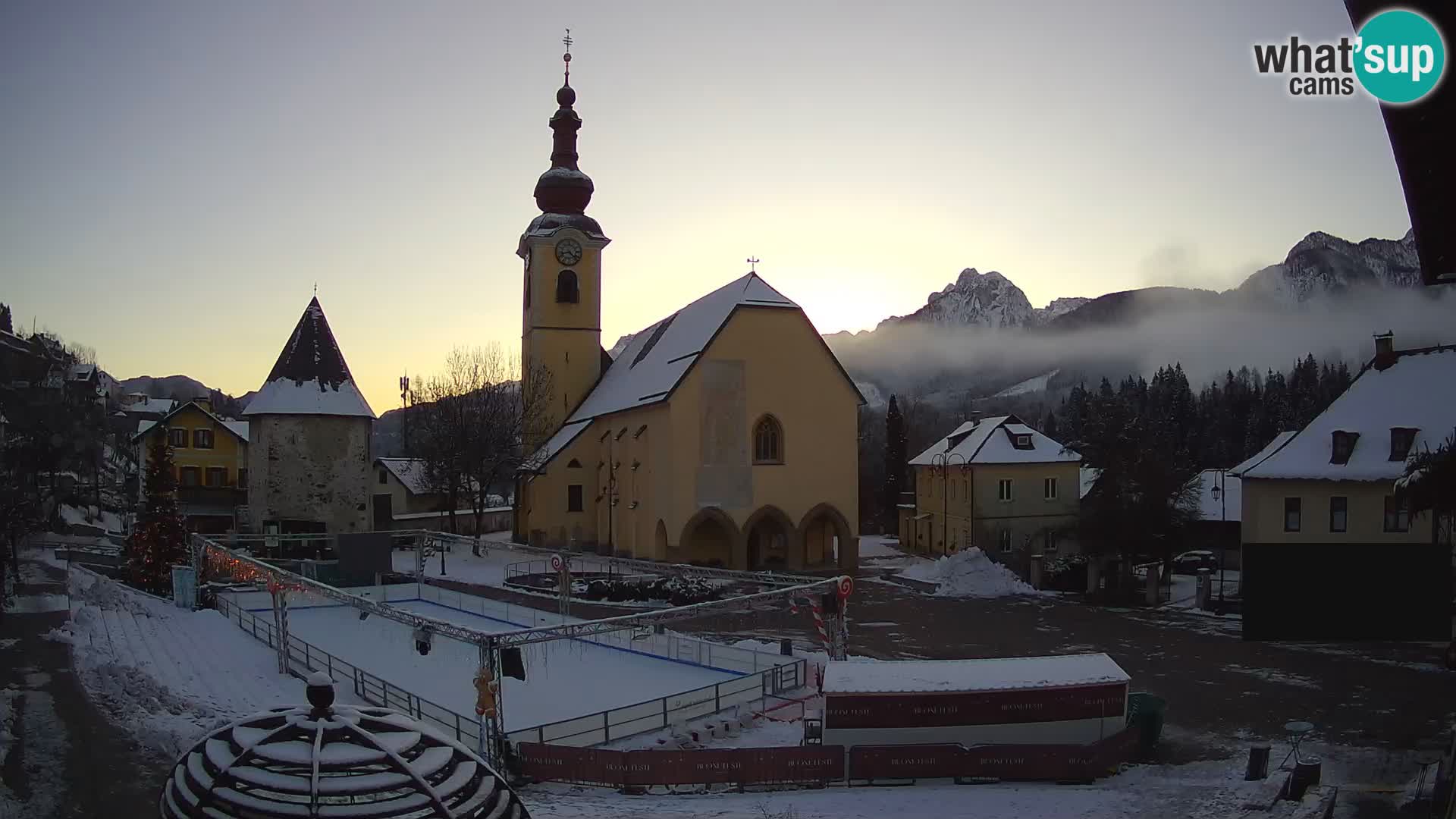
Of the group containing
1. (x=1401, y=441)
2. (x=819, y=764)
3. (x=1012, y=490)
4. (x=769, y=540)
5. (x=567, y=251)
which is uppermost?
(x=567, y=251)

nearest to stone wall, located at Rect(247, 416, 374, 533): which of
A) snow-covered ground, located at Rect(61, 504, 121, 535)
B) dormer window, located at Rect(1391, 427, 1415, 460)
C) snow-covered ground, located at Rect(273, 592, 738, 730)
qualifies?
snow-covered ground, located at Rect(273, 592, 738, 730)

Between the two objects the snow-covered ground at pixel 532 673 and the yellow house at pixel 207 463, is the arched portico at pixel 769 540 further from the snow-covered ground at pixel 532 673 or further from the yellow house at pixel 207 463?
the yellow house at pixel 207 463

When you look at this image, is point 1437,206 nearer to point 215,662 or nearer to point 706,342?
point 215,662

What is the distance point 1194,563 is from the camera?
46562mm

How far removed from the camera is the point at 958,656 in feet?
76.3

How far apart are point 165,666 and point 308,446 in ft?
71.2

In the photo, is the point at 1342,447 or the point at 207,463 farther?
the point at 207,463

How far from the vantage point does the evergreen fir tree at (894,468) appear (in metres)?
68.3

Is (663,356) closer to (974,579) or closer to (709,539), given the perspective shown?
(709,539)

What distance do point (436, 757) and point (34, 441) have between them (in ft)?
90.6

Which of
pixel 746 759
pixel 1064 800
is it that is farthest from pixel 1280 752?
pixel 746 759

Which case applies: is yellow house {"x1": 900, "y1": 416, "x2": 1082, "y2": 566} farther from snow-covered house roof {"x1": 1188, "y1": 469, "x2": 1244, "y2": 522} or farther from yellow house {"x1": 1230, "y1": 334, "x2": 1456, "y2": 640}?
yellow house {"x1": 1230, "y1": 334, "x2": 1456, "y2": 640}

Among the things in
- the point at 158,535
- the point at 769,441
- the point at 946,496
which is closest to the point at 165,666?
the point at 158,535

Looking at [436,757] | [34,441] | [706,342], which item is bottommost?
[436,757]
